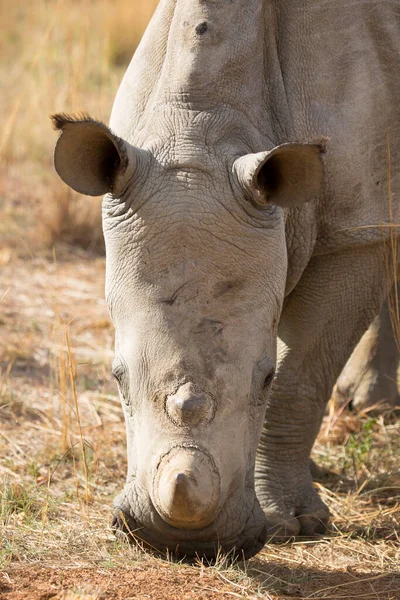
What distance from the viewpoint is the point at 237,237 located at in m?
4.25

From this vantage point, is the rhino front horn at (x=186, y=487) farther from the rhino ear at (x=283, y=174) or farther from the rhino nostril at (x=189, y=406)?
the rhino ear at (x=283, y=174)

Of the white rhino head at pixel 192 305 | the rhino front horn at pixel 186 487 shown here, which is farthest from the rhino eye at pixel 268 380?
the rhino front horn at pixel 186 487

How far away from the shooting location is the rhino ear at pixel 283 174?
4199 millimetres

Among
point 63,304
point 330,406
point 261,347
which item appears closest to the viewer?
point 261,347

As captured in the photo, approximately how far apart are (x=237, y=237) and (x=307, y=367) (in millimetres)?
1229

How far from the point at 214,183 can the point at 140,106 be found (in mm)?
665

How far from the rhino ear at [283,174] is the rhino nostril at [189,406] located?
0.82m

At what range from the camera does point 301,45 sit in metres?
4.98

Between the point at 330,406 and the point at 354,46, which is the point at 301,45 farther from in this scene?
the point at 330,406

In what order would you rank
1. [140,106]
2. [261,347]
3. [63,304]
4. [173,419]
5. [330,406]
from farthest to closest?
A: [63,304] < [330,406] < [140,106] < [261,347] < [173,419]

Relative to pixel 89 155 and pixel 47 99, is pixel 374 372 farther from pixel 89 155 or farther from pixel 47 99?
pixel 47 99

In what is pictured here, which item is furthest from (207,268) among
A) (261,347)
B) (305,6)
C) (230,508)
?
(305,6)

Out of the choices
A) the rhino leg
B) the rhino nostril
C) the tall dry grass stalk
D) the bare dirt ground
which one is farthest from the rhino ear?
the rhino leg

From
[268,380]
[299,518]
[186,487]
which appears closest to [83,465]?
[299,518]
